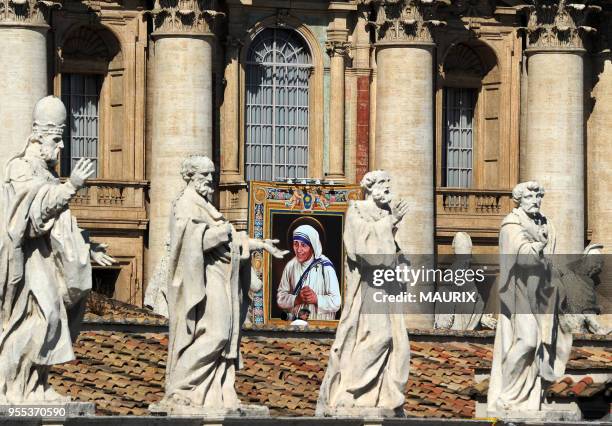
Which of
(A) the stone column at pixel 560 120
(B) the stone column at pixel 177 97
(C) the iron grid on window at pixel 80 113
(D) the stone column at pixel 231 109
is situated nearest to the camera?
(B) the stone column at pixel 177 97

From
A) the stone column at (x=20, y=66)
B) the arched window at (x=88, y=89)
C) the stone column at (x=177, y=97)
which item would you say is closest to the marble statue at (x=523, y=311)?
the stone column at (x=20, y=66)

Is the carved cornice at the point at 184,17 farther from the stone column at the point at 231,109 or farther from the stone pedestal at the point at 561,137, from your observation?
the stone pedestal at the point at 561,137

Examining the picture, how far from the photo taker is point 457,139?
2869 inches

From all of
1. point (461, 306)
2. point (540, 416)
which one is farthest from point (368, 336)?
point (461, 306)

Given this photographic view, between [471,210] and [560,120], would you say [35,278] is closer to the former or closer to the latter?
[560,120]

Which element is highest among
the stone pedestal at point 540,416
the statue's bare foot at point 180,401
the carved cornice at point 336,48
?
the carved cornice at point 336,48

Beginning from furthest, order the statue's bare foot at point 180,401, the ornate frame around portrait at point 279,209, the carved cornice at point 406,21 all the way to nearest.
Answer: the carved cornice at point 406,21
the ornate frame around portrait at point 279,209
the statue's bare foot at point 180,401

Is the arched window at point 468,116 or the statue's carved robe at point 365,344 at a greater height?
the arched window at point 468,116

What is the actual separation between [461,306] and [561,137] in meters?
8.32

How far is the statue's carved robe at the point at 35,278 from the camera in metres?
34.7

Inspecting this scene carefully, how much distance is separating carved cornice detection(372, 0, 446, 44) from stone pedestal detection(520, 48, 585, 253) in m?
3.00

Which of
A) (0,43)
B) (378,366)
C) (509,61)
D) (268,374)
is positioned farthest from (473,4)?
(378,366)

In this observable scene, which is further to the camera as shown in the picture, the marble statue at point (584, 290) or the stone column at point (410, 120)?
the stone column at point (410, 120)

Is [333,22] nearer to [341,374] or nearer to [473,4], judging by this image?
[473,4]
